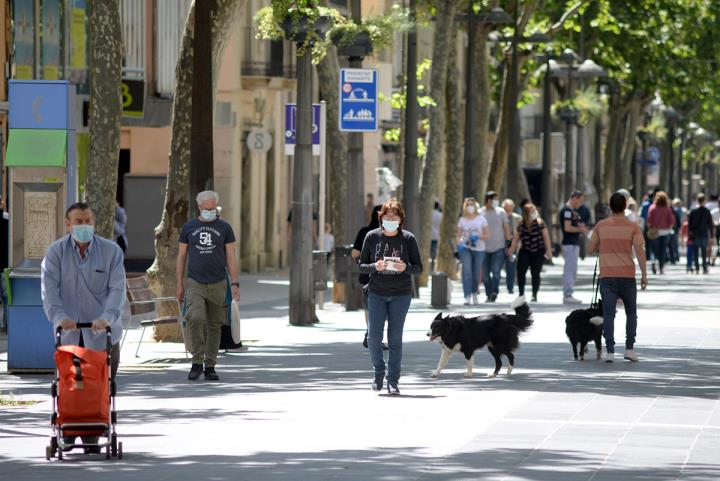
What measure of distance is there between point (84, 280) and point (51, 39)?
2266 cm

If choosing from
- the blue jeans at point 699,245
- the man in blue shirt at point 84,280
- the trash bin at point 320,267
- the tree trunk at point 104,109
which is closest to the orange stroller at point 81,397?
the man in blue shirt at point 84,280

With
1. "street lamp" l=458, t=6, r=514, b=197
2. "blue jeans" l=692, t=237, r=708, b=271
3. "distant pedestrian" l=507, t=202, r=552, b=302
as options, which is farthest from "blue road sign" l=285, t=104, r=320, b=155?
"blue jeans" l=692, t=237, r=708, b=271

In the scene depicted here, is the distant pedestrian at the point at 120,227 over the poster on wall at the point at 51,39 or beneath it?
beneath

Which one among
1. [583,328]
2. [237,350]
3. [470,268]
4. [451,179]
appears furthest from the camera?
[451,179]

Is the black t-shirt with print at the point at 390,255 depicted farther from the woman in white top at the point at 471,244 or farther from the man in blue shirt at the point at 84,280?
the woman in white top at the point at 471,244

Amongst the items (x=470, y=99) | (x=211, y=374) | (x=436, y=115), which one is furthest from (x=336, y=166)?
(x=211, y=374)

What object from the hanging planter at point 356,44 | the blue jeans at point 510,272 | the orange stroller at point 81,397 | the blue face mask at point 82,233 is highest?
the hanging planter at point 356,44

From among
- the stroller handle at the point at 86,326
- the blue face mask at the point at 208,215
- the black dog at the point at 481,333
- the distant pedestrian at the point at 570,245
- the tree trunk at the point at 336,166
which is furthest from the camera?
the tree trunk at the point at 336,166

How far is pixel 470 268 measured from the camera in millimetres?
31641

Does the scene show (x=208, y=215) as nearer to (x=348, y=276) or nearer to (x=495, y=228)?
(x=348, y=276)

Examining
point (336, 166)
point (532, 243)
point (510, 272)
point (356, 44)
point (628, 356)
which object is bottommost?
point (510, 272)

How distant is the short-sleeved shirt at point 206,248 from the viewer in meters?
17.5

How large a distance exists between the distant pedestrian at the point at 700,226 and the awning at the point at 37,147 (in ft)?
86.5

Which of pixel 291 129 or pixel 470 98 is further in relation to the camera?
pixel 470 98
